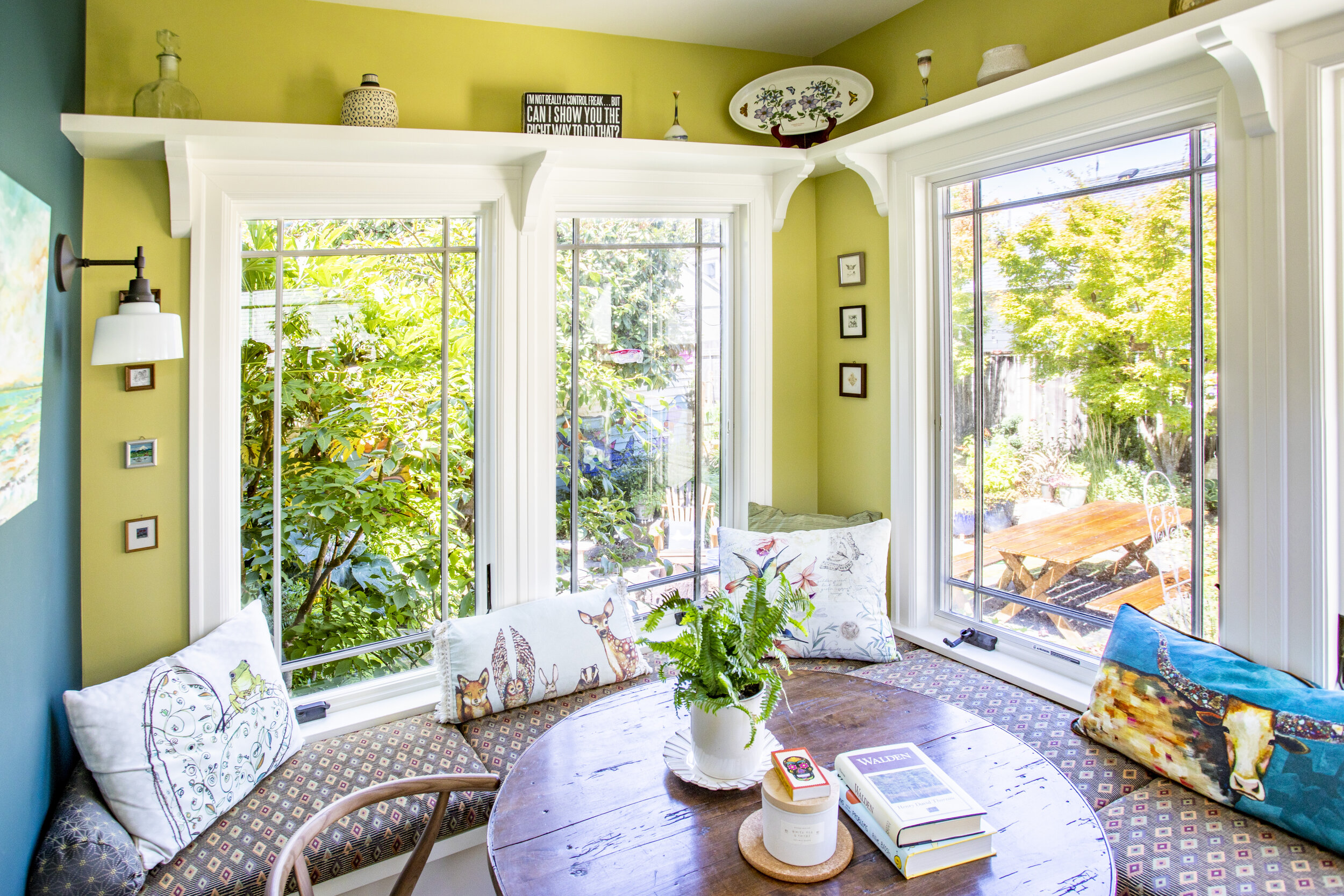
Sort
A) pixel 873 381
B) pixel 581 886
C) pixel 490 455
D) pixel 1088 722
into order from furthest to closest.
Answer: pixel 873 381 → pixel 490 455 → pixel 1088 722 → pixel 581 886

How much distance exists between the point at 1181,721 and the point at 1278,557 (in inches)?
17.3

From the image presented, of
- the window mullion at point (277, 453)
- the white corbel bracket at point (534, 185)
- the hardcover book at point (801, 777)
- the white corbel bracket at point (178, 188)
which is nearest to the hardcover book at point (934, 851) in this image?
the hardcover book at point (801, 777)

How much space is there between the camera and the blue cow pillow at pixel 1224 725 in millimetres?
1531

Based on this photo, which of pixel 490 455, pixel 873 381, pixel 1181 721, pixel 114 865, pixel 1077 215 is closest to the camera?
pixel 114 865

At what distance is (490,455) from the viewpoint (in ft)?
8.20

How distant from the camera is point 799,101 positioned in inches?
105

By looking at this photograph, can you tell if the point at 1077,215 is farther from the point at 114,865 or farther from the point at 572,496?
the point at 114,865

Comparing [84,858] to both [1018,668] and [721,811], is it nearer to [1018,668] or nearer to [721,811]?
[721,811]

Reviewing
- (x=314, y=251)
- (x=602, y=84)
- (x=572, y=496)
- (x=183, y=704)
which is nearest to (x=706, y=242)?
(x=602, y=84)

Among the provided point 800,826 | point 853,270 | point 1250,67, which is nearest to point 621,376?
point 853,270

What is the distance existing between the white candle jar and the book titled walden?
104mm

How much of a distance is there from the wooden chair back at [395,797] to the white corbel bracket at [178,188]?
4.98 ft

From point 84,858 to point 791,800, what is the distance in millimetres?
1409

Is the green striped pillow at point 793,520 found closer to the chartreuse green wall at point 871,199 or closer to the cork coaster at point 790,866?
the chartreuse green wall at point 871,199
